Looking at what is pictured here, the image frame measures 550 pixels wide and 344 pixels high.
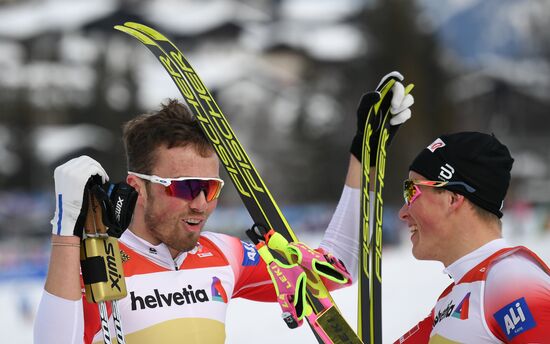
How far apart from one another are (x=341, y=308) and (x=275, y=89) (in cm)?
3697

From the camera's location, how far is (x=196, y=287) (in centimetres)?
308

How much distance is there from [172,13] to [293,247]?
48219 millimetres

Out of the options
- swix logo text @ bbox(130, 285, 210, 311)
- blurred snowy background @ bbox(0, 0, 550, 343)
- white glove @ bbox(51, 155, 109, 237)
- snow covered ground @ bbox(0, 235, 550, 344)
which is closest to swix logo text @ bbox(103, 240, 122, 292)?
white glove @ bbox(51, 155, 109, 237)

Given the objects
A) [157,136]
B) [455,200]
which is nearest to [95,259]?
[157,136]

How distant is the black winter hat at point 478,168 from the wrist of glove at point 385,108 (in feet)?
1.33

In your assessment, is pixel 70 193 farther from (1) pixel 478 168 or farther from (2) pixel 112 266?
(1) pixel 478 168

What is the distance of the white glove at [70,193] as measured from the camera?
2490 mm

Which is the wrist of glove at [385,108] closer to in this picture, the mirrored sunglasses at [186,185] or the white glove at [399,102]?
the white glove at [399,102]

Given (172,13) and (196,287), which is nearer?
(196,287)

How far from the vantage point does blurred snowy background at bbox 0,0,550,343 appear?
96.7 ft

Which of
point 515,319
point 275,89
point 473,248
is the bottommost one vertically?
point 515,319

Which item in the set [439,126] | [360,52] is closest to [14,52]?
[360,52]

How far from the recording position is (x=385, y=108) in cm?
329

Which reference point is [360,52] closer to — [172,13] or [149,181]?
[172,13]
